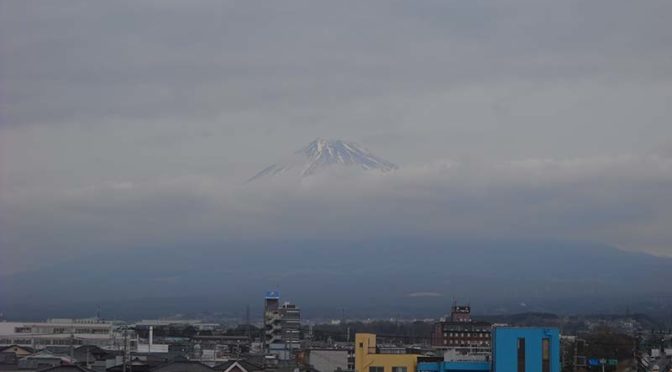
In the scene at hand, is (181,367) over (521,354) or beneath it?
beneath

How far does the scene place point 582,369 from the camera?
4569 centimetres

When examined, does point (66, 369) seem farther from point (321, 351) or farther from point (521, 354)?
point (321, 351)

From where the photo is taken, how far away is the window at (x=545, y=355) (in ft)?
103

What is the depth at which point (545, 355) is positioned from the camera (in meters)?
31.4

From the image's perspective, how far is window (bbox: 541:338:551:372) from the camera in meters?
31.4

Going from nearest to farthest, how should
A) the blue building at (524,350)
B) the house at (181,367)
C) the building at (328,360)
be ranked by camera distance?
1. the house at (181,367)
2. the blue building at (524,350)
3. the building at (328,360)

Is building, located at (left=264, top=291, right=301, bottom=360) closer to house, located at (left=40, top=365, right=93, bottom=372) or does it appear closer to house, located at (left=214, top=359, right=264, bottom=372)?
house, located at (left=214, top=359, right=264, bottom=372)

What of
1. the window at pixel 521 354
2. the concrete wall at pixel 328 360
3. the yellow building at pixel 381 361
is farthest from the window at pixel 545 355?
the concrete wall at pixel 328 360

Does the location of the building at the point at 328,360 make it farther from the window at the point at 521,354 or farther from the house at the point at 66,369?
the house at the point at 66,369

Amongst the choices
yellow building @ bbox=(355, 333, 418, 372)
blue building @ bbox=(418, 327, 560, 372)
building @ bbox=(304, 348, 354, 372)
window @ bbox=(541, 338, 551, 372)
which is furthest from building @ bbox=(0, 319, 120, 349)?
window @ bbox=(541, 338, 551, 372)

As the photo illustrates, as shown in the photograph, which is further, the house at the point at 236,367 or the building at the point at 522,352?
the house at the point at 236,367

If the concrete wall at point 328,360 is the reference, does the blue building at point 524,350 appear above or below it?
above

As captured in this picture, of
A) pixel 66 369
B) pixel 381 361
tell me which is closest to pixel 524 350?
pixel 381 361

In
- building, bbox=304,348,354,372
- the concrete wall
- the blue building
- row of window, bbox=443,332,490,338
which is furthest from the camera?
row of window, bbox=443,332,490,338
